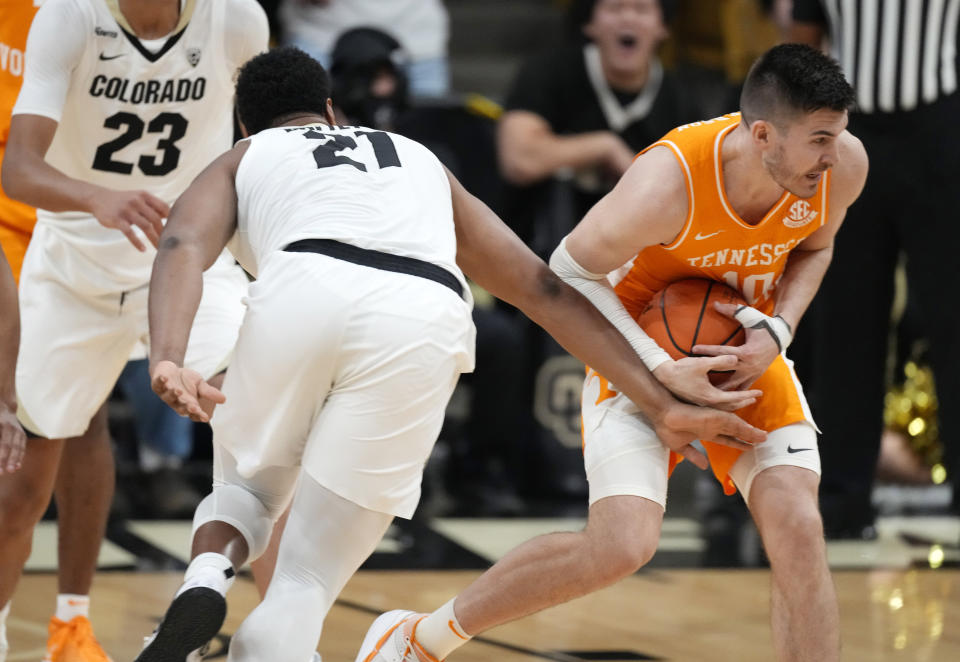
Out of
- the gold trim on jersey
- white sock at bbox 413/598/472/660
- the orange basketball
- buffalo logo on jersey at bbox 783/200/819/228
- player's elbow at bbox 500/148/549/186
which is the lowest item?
white sock at bbox 413/598/472/660

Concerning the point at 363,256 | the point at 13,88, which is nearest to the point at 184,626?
the point at 363,256

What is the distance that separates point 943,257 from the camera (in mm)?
6129

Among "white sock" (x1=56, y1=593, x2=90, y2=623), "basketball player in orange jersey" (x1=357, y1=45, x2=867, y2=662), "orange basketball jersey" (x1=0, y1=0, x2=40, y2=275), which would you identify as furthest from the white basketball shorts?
"orange basketball jersey" (x1=0, y1=0, x2=40, y2=275)

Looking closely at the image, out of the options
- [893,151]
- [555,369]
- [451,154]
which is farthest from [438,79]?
[893,151]

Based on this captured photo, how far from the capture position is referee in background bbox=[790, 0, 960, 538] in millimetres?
6152

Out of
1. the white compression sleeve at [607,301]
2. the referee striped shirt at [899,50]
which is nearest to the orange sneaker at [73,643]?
the white compression sleeve at [607,301]

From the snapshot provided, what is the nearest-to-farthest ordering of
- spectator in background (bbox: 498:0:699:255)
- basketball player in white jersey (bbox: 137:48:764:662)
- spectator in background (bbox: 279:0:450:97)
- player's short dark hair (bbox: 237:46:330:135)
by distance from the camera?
basketball player in white jersey (bbox: 137:48:764:662) < player's short dark hair (bbox: 237:46:330:135) < spectator in background (bbox: 498:0:699:255) < spectator in background (bbox: 279:0:450:97)

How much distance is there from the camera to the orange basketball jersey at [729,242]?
152 inches

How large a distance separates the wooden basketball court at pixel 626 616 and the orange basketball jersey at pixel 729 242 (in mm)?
1007

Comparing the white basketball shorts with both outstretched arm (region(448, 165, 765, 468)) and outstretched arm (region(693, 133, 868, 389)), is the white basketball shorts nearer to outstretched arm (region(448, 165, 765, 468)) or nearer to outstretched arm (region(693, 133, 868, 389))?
outstretched arm (region(448, 165, 765, 468))

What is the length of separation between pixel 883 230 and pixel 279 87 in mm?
3375

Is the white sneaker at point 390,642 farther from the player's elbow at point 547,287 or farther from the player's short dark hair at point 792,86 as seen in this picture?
the player's short dark hair at point 792,86

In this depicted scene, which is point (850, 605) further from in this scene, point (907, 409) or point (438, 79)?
point (438, 79)

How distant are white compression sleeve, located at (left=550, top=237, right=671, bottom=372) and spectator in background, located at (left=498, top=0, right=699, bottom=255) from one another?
9.73 feet
